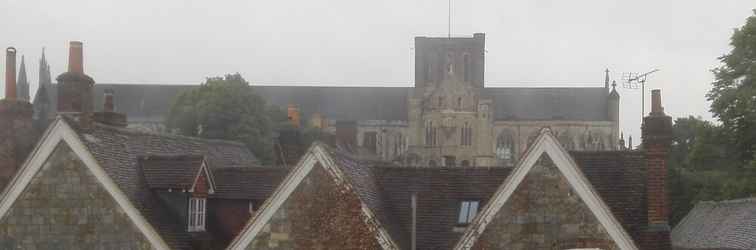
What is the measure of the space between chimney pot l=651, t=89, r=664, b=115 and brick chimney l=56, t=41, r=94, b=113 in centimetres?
1141

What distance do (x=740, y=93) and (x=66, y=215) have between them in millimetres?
32703

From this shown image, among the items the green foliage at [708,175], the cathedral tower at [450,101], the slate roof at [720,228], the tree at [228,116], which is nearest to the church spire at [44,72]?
the cathedral tower at [450,101]

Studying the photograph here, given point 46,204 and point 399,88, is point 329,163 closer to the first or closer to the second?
point 46,204

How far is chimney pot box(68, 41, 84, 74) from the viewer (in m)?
21.8

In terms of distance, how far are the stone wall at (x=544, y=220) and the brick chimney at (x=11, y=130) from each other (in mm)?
10657

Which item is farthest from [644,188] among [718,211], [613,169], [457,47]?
[457,47]

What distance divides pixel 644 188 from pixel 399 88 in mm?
116540

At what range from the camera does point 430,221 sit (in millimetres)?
20500

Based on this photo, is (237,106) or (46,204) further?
(237,106)

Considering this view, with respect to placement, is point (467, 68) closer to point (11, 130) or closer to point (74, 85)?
point (11, 130)

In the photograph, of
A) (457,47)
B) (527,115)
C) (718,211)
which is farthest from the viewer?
(527,115)

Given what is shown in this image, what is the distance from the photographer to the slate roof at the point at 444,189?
64.4 ft

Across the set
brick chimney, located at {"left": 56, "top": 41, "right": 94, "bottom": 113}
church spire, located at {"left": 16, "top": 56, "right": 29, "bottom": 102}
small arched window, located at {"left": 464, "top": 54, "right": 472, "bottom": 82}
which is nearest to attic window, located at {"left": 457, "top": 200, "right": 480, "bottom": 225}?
brick chimney, located at {"left": 56, "top": 41, "right": 94, "bottom": 113}

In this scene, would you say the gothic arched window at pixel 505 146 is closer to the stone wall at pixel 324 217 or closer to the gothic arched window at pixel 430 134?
the gothic arched window at pixel 430 134
